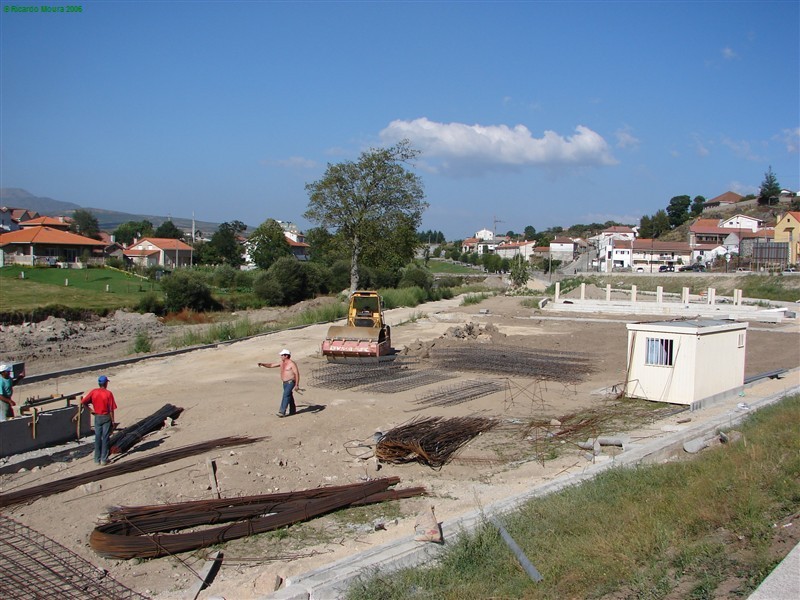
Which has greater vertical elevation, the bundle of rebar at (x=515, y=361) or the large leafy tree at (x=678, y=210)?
the large leafy tree at (x=678, y=210)

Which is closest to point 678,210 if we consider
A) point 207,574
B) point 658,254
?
point 658,254

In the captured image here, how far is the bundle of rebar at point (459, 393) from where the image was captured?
54.6 feet

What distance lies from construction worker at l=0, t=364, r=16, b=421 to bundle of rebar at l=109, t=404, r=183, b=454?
1723 mm

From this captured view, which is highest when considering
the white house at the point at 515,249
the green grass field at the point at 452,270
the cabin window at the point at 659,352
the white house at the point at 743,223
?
the white house at the point at 743,223

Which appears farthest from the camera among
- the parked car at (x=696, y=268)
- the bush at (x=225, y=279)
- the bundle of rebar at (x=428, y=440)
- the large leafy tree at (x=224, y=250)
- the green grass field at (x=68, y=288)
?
the large leafy tree at (x=224, y=250)

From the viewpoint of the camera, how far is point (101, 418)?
11.0 metres

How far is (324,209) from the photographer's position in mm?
43031

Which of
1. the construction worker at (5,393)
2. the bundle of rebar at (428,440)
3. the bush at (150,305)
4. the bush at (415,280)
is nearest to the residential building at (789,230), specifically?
the bush at (415,280)

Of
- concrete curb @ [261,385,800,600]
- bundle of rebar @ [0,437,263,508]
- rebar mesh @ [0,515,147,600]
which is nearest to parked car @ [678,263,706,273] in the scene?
concrete curb @ [261,385,800,600]

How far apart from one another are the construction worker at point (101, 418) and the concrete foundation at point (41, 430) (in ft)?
4.15

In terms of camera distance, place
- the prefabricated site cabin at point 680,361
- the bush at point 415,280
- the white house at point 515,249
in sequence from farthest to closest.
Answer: the white house at point 515,249 → the bush at point 415,280 → the prefabricated site cabin at point 680,361

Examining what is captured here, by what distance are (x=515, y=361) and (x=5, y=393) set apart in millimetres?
15327

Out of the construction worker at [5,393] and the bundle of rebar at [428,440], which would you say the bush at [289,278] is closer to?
the bundle of rebar at [428,440]

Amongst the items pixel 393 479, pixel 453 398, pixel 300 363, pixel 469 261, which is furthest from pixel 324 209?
pixel 469 261
